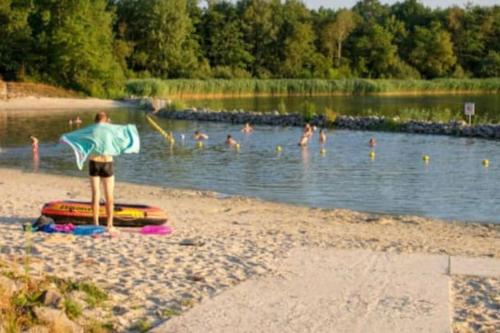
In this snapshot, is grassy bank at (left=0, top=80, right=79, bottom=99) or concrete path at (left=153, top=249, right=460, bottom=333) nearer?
concrete path at (left=153, top=249, right=460, bottom=333)

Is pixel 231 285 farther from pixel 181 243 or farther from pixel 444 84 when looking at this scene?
pixel 444 84

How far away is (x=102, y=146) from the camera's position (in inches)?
476

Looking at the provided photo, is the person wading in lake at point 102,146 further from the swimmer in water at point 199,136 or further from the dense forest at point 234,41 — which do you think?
the dense forest at point 234,41

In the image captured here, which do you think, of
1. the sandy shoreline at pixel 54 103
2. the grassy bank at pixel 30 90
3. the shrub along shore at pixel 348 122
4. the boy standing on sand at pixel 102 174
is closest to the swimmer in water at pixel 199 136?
the shrub along shore at pixel 348 122

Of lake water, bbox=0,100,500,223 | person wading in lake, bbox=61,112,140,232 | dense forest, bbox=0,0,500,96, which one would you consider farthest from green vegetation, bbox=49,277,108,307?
dense forest, bbox=0,0,500,96

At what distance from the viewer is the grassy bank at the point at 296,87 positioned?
2842 inches

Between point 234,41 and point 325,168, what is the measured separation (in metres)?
75.9

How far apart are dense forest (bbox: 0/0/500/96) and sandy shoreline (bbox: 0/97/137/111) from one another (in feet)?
22.1

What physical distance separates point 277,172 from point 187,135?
1377 cm

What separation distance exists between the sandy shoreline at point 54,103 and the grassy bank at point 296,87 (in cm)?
637

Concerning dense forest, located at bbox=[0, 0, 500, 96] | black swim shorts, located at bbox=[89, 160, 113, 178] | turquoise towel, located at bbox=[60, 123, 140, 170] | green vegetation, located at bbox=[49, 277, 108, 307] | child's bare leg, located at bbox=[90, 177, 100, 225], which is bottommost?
green vegetation, located at bbox=[49, 277, 108, 307]

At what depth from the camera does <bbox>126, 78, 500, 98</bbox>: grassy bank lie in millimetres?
72188

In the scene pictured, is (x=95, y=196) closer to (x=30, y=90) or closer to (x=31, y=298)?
(x=31, y=298)

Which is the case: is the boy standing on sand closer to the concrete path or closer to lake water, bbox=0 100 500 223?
the concrete path
